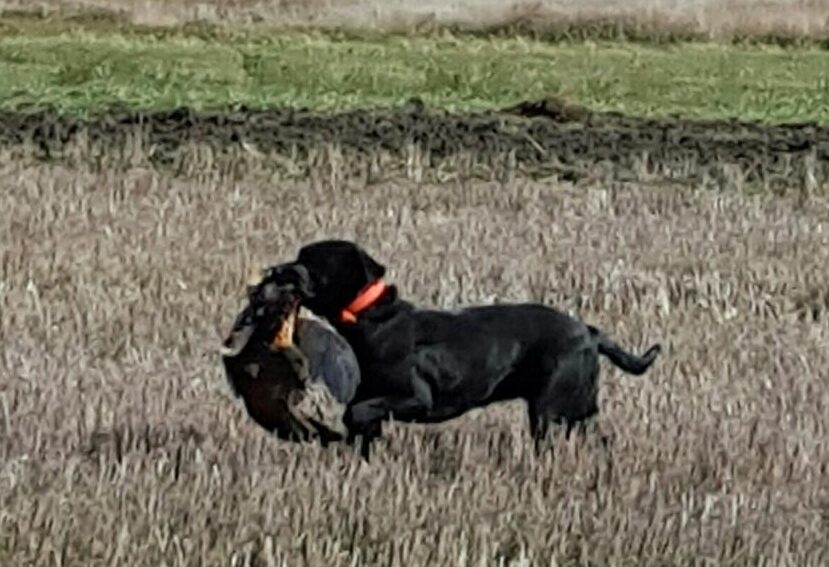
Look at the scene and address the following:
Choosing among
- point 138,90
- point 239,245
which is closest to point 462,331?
point 239,245

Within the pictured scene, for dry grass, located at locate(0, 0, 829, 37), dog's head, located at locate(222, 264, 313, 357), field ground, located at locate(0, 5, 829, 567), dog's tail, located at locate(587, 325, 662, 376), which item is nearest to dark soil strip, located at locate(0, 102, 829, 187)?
field ground, located at locate(0, 5, 829, 567)

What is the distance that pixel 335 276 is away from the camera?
582 centimetres

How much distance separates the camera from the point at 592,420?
6359 millimetres

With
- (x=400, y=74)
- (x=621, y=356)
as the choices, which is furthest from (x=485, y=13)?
(x=621, y=356)

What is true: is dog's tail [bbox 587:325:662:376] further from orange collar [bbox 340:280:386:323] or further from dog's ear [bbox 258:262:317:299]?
dog's ear [bbox 258:262:317:299]

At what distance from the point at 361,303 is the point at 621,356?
37.3 inches

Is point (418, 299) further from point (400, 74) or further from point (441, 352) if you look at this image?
point (400, 74)

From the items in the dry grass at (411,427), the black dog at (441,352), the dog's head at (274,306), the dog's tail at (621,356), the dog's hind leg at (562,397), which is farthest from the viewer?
the dog's tail at (621,356)

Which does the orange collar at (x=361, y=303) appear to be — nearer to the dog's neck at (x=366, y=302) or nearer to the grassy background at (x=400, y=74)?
the dog's neck at (x=366, y=302)

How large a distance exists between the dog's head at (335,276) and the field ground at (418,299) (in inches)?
13.8

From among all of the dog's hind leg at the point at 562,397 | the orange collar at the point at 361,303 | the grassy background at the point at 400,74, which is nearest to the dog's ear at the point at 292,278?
the orange collar at the point at 361,303

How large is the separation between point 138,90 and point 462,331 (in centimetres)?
1453

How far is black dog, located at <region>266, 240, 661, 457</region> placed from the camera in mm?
5855

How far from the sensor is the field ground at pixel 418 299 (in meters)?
5.13
